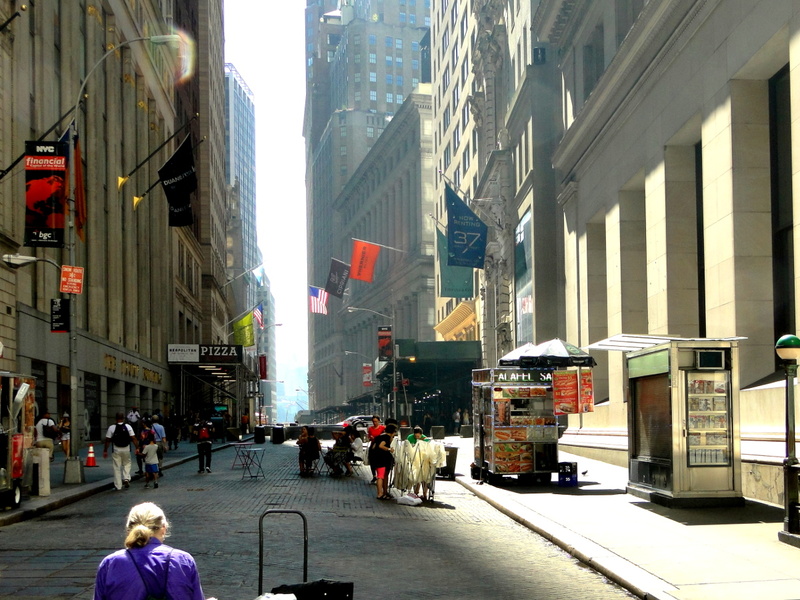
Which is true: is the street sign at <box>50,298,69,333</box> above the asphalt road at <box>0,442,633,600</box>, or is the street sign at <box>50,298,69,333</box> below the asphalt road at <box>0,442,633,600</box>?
above

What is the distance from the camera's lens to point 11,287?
3020 centimetres

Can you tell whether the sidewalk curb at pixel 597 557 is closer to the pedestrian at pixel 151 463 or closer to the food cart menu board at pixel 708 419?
the food cart menu board at pixel 708 419

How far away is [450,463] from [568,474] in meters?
4.61

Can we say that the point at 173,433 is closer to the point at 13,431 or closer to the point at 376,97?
the point at 13,431

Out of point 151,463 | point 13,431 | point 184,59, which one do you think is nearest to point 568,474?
point 151,463

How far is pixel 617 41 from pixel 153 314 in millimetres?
35667

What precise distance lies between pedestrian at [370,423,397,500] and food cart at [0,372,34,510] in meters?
7.05

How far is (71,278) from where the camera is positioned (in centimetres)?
2559

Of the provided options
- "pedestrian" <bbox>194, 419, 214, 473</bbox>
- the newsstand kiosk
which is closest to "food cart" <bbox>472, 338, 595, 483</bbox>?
the newsstand kiosk

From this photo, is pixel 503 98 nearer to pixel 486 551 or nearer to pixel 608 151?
pixel 608 151

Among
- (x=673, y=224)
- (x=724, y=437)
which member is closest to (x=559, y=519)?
(x=724, y=437)

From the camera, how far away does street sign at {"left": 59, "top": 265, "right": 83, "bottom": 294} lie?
25.5 meters

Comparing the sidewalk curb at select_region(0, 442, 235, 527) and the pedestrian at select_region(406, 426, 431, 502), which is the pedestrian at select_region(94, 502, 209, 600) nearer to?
the sidewalk curb at select_region(0, 442, 235, 527)

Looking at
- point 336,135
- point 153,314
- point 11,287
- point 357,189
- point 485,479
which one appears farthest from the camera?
point 336,135
